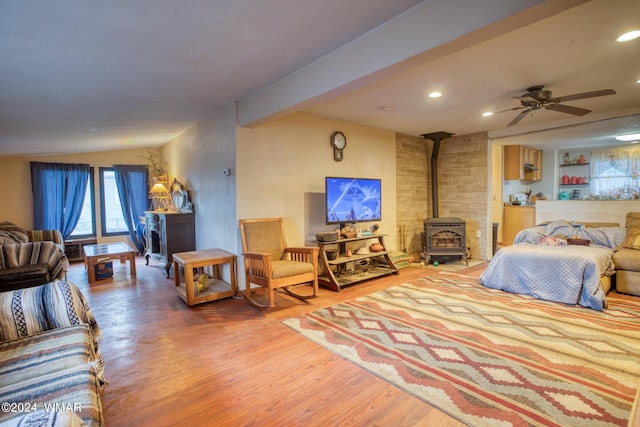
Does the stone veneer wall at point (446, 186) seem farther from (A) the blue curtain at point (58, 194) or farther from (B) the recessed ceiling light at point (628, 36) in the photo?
(A) the blue curtain at point (58, 194)

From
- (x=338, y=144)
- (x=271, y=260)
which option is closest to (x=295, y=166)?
(x=338, y=144)

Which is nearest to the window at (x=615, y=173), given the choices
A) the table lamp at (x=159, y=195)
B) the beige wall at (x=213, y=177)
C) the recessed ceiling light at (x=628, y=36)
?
the recessed ceiling light at (x=628, y=36)

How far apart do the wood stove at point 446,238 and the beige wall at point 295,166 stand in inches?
45.1

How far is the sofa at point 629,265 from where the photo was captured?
347cm

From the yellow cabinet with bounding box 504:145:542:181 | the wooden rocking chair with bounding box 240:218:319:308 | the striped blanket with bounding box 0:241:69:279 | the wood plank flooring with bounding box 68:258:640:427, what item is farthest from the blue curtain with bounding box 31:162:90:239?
the yellow cabinet with bounding box 504:145:542:181

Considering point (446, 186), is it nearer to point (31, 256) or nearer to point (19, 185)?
point (31, 256)

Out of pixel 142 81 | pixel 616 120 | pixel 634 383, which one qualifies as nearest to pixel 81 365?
pixel 142 81

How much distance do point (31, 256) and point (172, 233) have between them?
1543 millimetres

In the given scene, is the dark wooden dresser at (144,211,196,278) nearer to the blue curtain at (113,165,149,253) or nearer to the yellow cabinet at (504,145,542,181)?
the blue curtain at (113,165,149,253)

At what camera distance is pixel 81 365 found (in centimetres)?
138

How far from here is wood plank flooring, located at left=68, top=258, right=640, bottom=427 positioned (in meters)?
1.67

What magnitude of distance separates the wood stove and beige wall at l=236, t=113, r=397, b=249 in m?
1.15

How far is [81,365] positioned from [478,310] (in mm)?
3139

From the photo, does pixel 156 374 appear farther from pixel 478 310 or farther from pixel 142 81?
pixel 478 310
